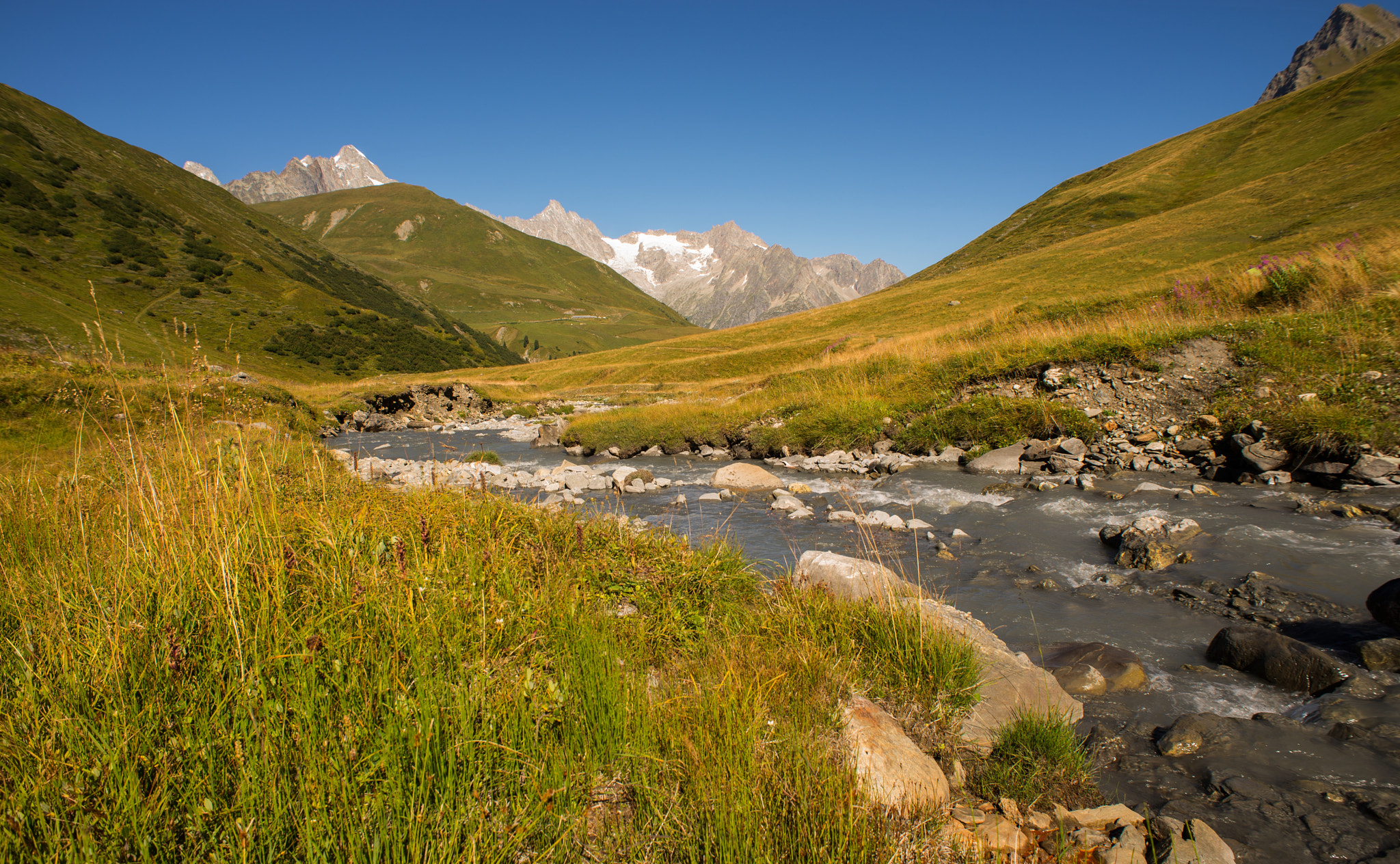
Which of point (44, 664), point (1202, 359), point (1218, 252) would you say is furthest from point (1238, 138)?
point (44, 664)

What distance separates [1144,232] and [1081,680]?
64377 millimetres

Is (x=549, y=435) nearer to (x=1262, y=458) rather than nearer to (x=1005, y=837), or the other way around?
(x=1262, y=458)

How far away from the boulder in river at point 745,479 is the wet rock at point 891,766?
392 inches

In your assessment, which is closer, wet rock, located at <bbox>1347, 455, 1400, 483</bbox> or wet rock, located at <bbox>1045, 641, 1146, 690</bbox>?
wet rock, located at <bbox>1045, 641, 1146, 690</bbox>

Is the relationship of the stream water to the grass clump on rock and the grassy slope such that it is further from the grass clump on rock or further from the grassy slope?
the grassy slope

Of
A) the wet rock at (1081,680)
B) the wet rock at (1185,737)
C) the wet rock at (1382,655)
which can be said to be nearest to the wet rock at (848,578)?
the wet rock at (1081,680)

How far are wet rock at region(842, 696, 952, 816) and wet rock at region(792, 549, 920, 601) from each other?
1239 millimetres

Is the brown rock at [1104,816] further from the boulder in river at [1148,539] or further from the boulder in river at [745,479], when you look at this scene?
the boulder in river at [745,479]

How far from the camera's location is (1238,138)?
73125 millimetres

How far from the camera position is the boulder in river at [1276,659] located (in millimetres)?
4848

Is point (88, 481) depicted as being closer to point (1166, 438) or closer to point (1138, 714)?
point (1138, 714)

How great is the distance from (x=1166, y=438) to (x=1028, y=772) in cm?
1259

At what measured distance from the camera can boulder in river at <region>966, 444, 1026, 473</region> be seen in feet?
44.4

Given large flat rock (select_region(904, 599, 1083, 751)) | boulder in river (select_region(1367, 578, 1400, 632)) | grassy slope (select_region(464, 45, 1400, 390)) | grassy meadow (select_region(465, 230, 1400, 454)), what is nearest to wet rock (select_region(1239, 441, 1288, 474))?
grassy meadow (select_region(465, 230, 1400, 454))
